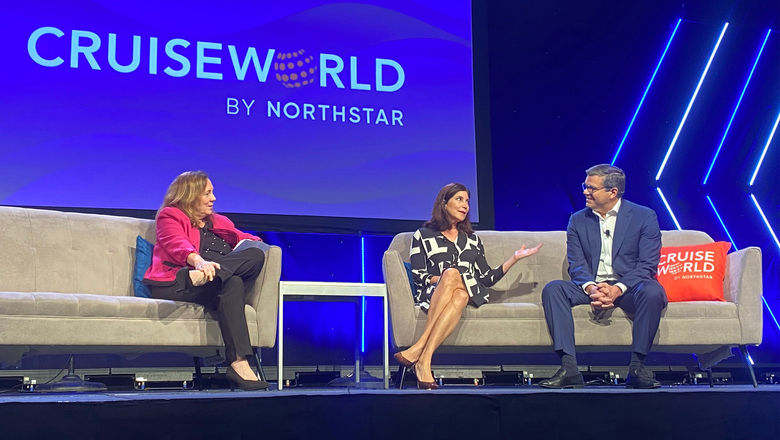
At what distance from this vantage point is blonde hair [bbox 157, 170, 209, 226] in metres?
3.79

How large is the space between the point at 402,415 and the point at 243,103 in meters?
2.74

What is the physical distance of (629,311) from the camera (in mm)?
3814

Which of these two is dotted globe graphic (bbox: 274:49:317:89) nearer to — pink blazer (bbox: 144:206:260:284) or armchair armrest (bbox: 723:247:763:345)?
pink blazer (bbox: 144:206:260:284)

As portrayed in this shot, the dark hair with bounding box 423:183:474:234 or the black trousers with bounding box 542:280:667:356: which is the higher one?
the dark hair with bounding box 423:183:474:234

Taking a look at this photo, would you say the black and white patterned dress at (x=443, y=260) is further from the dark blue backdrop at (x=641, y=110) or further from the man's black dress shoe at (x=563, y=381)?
the dark blue backdrop at (x=641, y=110)

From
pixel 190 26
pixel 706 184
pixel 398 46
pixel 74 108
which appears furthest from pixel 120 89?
pixel 706 184

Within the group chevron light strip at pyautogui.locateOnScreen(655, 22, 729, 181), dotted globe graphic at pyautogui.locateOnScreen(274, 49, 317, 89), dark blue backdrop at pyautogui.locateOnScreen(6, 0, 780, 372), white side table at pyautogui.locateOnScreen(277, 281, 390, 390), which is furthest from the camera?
chevron light strip at pyautogui.locateOnScreen(655, 22, 729, 181)

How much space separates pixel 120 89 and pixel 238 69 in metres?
0.66

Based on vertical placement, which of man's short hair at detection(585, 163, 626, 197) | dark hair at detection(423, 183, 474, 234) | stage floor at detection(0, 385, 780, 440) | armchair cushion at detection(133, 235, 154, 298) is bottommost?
stage floor at detection(0, 385, 780, 440)

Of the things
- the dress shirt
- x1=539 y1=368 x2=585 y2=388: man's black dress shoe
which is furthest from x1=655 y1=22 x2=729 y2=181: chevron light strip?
x1=539 y1=368 x2=585 y2=388: man's black dress shoe

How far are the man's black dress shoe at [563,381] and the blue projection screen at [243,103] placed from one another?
63.8 inches

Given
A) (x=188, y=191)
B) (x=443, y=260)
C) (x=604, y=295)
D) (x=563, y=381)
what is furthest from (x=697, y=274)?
(x=188, y=191)

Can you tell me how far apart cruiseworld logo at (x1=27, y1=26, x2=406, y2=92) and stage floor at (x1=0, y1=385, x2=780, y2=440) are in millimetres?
2510

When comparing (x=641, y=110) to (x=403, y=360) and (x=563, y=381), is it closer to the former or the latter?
(x=563, y=381)
